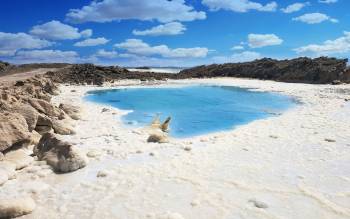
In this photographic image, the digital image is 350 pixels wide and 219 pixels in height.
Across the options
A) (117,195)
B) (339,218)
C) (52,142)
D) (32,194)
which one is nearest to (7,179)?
(32,194)

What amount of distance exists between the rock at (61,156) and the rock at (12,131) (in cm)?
62

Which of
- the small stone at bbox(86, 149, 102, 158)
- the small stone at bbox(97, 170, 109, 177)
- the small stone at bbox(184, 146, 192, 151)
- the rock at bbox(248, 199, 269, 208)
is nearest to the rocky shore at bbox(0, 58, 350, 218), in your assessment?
the small stone at bbox(86, 149, 102, 158)

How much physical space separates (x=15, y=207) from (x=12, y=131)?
3.39 m

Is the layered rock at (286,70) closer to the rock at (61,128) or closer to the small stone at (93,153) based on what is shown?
the rock at (61,128)

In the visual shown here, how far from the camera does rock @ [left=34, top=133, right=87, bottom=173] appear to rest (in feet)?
26.6

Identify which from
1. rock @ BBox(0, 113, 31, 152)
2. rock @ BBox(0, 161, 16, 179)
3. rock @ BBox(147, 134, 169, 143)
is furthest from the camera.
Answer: rock @ BBox(147, 134, 169, 143)

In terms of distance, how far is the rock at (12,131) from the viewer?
872 cm

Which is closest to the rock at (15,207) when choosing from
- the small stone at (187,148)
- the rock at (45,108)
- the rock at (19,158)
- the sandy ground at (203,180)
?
the sandy ground at (203,180)

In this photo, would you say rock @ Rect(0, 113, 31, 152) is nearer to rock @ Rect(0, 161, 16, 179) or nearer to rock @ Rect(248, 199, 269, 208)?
rock @ Rect(0, 161, 16, 179)

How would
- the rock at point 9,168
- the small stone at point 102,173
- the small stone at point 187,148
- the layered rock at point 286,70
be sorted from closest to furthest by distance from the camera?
1. the rock at point 9,168
2. the small stone at point 102,173
3. the small stone at point 187,148
4. the layered rock at point 286,70

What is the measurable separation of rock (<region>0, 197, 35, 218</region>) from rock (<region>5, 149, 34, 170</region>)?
2.20 m

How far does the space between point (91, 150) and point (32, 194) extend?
284cm

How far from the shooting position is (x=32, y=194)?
6836mm

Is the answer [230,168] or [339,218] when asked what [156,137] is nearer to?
[230,168]
